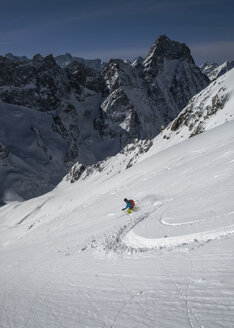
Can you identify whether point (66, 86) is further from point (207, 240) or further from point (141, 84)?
point (207, 240)

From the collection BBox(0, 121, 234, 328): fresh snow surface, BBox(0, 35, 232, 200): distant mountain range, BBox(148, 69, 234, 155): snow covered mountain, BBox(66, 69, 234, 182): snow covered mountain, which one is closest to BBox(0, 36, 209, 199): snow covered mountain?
BBox(0, 35, 232, 200): distant mountain range

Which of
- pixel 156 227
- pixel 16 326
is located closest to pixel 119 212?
pixel 156 227

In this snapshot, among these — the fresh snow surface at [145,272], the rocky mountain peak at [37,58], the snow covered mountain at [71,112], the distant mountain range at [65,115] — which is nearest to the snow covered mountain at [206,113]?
the fresh snow surface at [145,272]

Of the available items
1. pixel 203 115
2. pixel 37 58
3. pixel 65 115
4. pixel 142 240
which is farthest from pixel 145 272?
pixel 37 58

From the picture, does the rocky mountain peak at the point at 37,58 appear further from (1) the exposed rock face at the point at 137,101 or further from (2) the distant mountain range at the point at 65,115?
(1) the exposed rock face at the point at 137,101

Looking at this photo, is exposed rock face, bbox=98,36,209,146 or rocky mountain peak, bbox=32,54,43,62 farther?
exposed rock face, bbox=98,36,209,146

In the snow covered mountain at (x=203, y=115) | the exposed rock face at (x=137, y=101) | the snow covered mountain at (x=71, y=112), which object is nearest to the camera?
the snow covered mountain at (x=203, y=115)

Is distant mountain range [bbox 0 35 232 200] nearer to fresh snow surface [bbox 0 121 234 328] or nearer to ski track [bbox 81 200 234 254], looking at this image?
fresh snow surface [bbox 0 121 234 328]

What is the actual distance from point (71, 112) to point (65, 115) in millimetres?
4087

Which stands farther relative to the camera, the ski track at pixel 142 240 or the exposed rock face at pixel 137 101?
the exposed rock face at pixel 137 101

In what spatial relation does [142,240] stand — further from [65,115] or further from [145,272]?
[65,115]

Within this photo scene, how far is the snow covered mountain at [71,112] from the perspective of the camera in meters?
114

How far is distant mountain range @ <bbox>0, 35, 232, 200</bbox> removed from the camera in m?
110

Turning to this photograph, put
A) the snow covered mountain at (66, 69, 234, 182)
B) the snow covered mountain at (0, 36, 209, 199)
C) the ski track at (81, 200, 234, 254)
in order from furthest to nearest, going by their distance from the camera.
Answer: the snow covered mountain at (0, 36, 209, 199), the snow covered mountain at (66, 69, 234, 182), the ski track at (81, 200, 234, 254)
